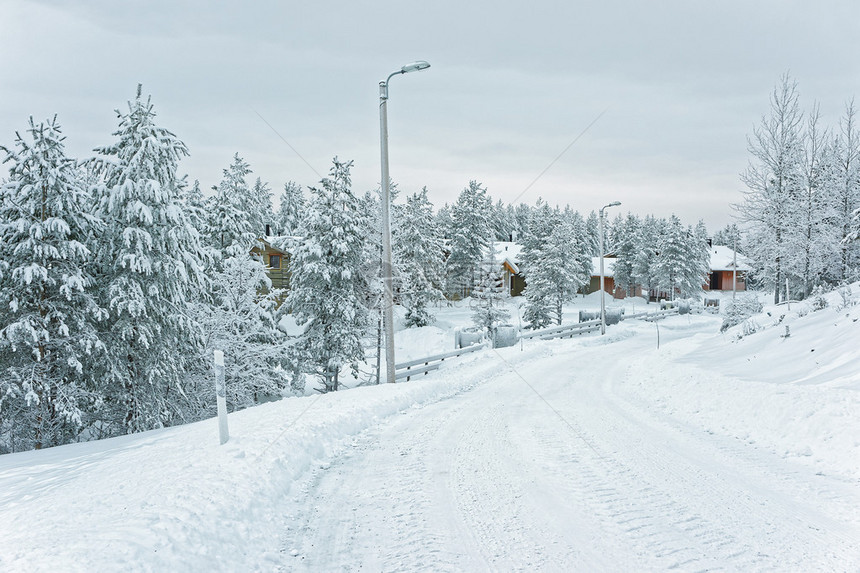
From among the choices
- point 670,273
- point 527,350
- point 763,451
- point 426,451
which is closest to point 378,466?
point 426,451

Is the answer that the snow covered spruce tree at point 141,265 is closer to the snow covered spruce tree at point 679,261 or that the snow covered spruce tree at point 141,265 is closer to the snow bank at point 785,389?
the snow bank at point 785,389

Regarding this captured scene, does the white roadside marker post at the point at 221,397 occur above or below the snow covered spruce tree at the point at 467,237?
below

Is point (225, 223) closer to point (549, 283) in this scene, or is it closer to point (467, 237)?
point (549, 283)

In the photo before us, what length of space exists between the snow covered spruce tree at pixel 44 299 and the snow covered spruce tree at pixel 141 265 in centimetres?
75

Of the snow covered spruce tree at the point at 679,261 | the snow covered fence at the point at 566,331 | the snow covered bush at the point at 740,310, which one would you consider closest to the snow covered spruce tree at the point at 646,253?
the snow covered spruce tree at the point at 679,261

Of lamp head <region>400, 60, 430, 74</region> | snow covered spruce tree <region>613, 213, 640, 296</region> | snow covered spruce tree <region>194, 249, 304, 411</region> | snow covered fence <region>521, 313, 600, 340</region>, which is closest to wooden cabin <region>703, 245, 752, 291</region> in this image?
snow covered spruce tree <region>613, 213, 640, 296</region>

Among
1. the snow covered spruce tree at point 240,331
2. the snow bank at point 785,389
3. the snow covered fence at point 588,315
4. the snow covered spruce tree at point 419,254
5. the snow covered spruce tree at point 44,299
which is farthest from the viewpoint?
the snow covered spruce tree at point 419,254

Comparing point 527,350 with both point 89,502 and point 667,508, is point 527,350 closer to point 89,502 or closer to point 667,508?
point 667,508

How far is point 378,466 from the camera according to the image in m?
6.52

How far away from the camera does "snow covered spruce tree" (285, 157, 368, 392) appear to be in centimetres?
2330

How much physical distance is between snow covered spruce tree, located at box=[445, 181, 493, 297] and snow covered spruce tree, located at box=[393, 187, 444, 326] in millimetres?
4332

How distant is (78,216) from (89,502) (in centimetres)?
1282

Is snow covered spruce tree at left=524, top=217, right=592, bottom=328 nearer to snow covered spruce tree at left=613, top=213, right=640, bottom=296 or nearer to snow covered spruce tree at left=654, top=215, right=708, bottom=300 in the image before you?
snow covered spruce tree at left=654, top=215, right=708, bottom=300

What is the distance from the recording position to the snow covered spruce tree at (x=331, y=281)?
23.3 m
